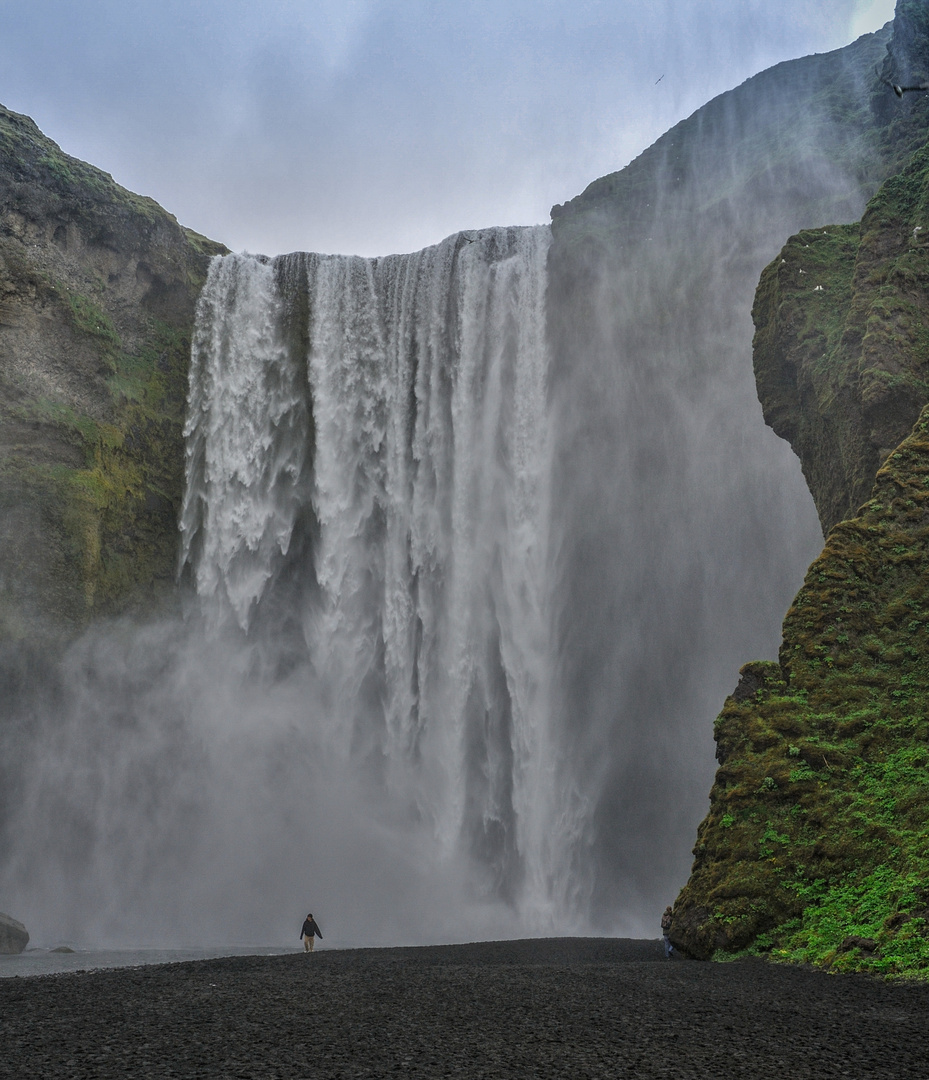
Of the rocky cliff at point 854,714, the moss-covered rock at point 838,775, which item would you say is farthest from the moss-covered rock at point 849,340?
the moss-covered rock at point 838,775

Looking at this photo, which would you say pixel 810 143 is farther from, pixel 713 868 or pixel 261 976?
pixel 261 976

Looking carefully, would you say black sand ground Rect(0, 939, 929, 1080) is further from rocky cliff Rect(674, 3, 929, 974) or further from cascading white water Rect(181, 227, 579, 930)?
cascading white water Rect(181, 227, 579, 930)

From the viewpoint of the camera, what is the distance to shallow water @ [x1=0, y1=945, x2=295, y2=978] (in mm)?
16625

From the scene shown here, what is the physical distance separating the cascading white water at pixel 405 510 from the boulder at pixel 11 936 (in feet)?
34.0

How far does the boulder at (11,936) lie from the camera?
66.6ft

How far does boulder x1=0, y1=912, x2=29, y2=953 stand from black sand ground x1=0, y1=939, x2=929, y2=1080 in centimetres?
1247

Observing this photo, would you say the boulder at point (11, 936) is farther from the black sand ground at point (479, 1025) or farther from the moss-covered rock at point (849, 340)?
the moss-covered rock at point (849, 340)

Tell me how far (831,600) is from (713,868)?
4.47 metres

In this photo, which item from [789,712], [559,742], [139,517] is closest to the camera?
[789,712]

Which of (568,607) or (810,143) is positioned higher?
(810,143)

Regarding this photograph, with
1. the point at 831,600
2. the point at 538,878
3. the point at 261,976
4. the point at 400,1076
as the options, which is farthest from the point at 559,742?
the point at 400,1076

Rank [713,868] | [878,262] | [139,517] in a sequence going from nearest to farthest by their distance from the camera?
[713,868] < [878,262] < [139,517]

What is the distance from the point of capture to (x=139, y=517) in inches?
1176

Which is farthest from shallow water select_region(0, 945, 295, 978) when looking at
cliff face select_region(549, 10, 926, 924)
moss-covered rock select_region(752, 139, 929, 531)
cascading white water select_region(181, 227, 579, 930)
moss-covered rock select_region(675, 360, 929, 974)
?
moss-covered rock select_region(752, 139, 929, 531)
